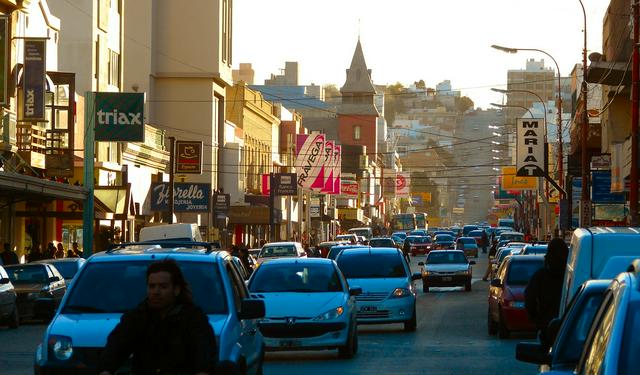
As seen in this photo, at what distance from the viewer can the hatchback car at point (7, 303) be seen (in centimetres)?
3053

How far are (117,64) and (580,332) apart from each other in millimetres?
57859

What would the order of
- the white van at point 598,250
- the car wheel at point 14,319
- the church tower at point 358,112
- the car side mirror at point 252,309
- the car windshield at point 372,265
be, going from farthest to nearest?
1. the church tower at point 358,112
2. the car wheel at point 14,319
3. the car windshield at point 372,265
4. the white van at point 598,250
5. the car side mirror at point 252,309

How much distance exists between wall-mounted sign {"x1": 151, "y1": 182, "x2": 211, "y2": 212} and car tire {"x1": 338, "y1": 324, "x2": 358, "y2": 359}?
44444 millimetres

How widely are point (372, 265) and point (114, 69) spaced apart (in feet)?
125

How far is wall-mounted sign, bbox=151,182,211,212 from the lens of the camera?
6644 cm

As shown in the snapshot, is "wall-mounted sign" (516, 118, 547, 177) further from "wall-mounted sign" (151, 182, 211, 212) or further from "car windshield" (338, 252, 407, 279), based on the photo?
"car windshield" (338, 252, 407, 279)

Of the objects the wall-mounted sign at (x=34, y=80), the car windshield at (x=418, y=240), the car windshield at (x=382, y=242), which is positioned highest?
the wall-mounted sign at (x=34, y=80)

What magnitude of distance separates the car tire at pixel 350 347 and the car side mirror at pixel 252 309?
9.50m

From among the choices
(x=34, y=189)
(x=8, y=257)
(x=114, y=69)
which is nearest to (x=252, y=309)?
(x=34, y=189)

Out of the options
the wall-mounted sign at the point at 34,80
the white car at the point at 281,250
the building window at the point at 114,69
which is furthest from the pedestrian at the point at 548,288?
the building window at the point at 114,69

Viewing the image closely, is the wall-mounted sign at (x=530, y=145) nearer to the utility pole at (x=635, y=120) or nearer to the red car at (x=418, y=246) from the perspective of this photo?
the utility pole at (x=635, y=120)

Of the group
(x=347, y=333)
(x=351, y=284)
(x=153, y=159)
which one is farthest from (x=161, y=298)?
(x=153, y=159)

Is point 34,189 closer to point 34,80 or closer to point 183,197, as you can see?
point 34,80

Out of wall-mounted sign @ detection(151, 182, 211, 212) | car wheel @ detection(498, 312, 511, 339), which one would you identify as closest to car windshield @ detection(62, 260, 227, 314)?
car wheel @ detection(498, 312, 511, 339)
